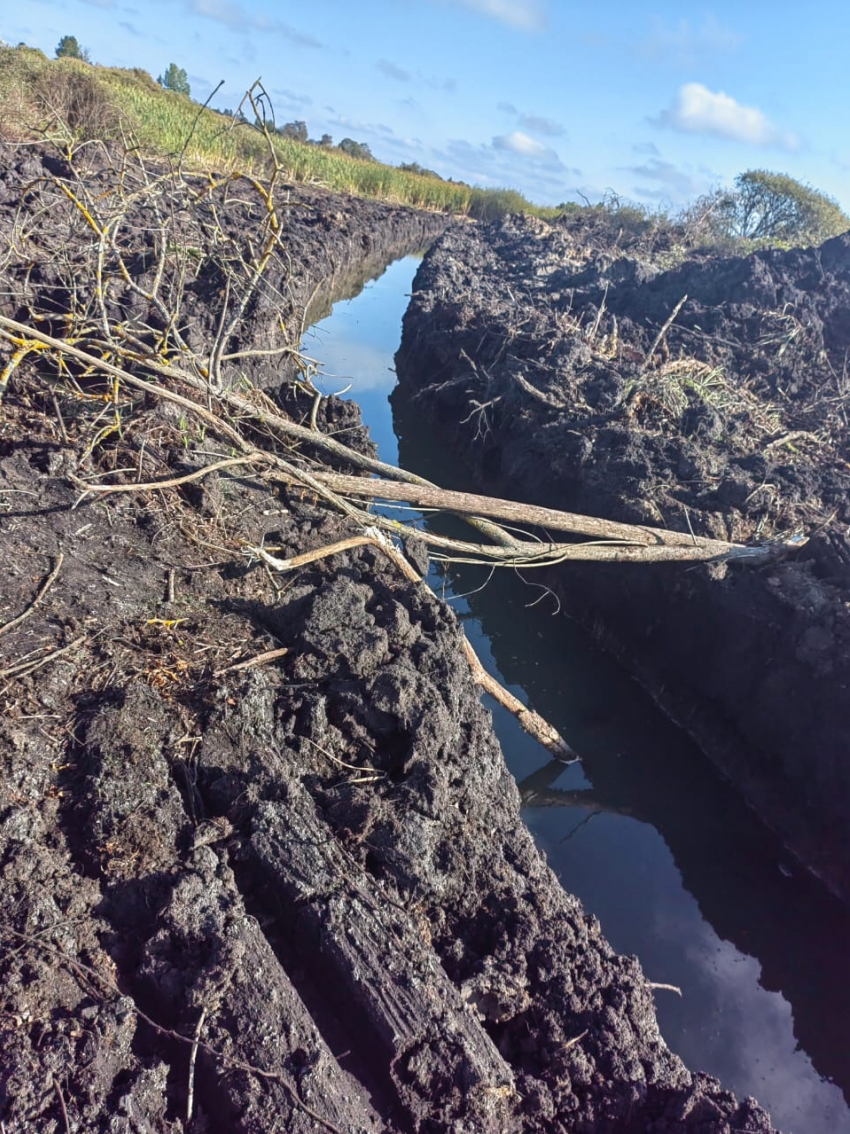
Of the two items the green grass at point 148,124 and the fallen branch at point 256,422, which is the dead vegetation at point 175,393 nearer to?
the fallen branch at point 256,422

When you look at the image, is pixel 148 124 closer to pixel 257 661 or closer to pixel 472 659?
pixel 472 659

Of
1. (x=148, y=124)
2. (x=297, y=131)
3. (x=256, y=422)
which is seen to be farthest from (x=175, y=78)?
(x=256, y=422)

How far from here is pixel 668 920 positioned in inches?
166

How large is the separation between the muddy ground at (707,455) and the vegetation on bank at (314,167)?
428cm

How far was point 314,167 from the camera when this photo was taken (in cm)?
2336

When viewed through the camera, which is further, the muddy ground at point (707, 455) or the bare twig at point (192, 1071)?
the muddy ground at point (707, 455)

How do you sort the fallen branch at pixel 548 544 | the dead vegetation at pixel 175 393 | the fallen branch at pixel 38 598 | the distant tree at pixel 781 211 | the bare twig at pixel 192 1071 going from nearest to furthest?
the bare twig at pixel 192 1071
the fallen branch at pixel 38 598
the dead vegetation at pixel 175 393
the fallen branch at pixel 548 544
the distant tree at pixel 781 211

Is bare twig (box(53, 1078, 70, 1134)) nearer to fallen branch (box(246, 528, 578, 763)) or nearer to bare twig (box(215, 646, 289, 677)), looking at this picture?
bare twig (box(215, 646, 289, 677))

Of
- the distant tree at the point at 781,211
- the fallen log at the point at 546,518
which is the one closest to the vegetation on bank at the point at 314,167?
the distant tree at the point at 781,211

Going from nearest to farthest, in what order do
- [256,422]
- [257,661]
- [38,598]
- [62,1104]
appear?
1. [62,1104]
2. [38,598]
3. [257,661]
4. [256,422]

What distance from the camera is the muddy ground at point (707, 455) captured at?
4789mm

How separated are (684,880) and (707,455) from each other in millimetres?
3856

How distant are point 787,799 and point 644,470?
2953 millimetres

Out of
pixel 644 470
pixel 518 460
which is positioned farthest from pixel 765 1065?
pixel 518 460
